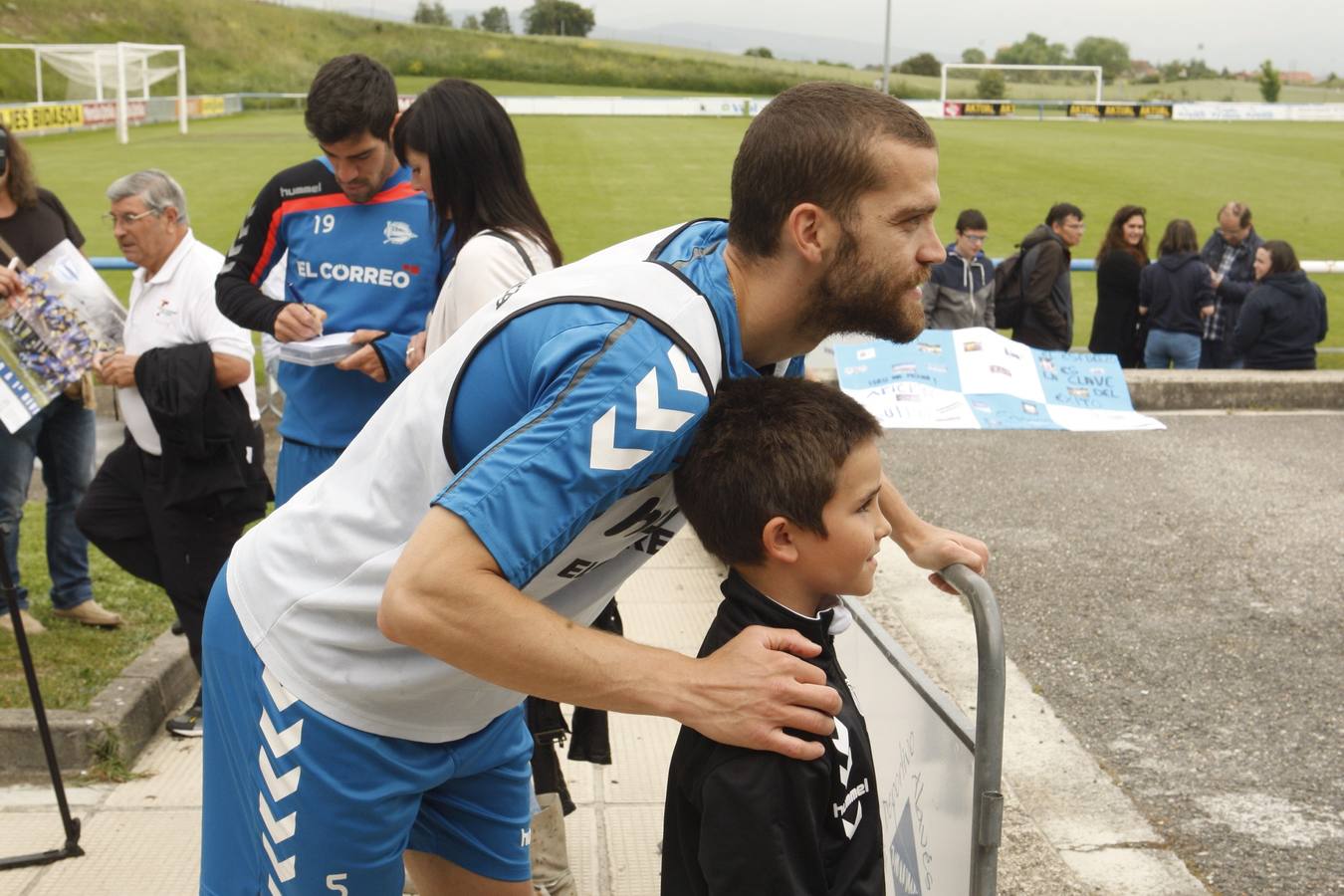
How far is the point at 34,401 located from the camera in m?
4.34

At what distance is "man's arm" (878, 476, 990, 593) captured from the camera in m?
2.30

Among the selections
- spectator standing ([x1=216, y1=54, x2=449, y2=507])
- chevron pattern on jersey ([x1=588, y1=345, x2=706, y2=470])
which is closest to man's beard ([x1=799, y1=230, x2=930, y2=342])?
chevron pattern on jersey ([x1=588, y1=345, x2=706, y2=470])

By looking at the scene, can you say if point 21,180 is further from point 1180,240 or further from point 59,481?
point 1180,240

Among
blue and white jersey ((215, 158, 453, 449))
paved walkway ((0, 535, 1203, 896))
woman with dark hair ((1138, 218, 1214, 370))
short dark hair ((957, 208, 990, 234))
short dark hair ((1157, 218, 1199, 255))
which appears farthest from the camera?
short dark hair ((1157, 218, 1199, 255))

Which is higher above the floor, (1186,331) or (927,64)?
(927,64)

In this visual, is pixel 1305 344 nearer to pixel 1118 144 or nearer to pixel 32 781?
pixel 32 781

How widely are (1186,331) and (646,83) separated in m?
79.8

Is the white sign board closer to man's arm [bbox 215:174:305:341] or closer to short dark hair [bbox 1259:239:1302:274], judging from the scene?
man's arm [bbox 215:174:305:341]

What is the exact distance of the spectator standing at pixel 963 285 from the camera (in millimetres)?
10758

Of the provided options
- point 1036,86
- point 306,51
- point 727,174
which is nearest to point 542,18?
point 306,51

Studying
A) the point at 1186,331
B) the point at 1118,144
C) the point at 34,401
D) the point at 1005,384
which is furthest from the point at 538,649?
the point at 1118,144

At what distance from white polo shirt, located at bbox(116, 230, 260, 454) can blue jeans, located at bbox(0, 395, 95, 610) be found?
3.30ft

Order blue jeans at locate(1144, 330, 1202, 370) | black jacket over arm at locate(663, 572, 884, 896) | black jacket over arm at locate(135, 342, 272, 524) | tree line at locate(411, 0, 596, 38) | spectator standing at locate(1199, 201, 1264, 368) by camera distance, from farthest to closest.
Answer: tree line at locate(411, 0, 596, 38) → spectator standing at locate(1199, 201, 1264, 368) → blue jeans at locate(1144, 330, 1202, 370) → black jacket over arm at locate(135, 342, 272, 524) → black jacket over arm at locate(663, 572, 884, 896)

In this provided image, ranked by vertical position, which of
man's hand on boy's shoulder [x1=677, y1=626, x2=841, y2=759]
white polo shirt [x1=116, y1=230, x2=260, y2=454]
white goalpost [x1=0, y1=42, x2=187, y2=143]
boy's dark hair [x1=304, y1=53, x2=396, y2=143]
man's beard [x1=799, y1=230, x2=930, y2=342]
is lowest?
man's hand on boy's shoulder [x1=677, y1=626, x2=841, y2=759]
